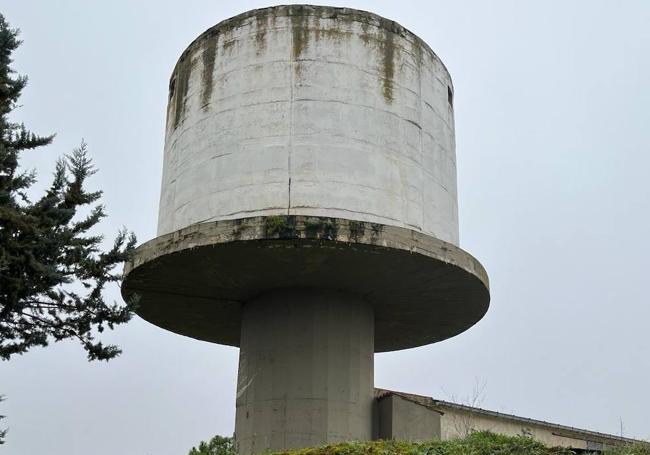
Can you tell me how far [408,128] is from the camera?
15.6 metres

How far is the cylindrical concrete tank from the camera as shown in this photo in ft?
48.9

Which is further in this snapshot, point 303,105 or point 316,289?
point 316,289

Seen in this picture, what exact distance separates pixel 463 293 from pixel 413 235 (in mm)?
2415

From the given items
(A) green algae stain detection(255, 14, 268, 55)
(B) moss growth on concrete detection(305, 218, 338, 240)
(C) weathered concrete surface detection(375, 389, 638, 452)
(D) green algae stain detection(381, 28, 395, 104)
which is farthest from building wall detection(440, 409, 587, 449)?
(A) green algae stain detection(255, 14, 268, 55)

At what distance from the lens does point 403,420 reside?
53.1 ft

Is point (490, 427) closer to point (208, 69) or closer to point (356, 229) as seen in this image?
point (356, 229)

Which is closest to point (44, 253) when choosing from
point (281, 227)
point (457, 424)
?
point (281, 227)

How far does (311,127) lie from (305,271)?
8.22 ft

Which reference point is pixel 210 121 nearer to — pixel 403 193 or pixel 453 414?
pixel 403 193

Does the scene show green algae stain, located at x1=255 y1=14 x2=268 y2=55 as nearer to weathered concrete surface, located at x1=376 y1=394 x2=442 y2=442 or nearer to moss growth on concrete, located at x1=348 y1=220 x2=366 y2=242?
moss growth on concrete, located at x1=348 y1=220 x2=366 y2=242

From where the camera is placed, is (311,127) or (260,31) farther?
(260,31)

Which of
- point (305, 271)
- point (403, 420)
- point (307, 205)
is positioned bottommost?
point (403, 420)

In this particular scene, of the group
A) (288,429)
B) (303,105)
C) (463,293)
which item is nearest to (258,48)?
(303,105)

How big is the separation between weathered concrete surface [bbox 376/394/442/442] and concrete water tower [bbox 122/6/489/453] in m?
0.28
